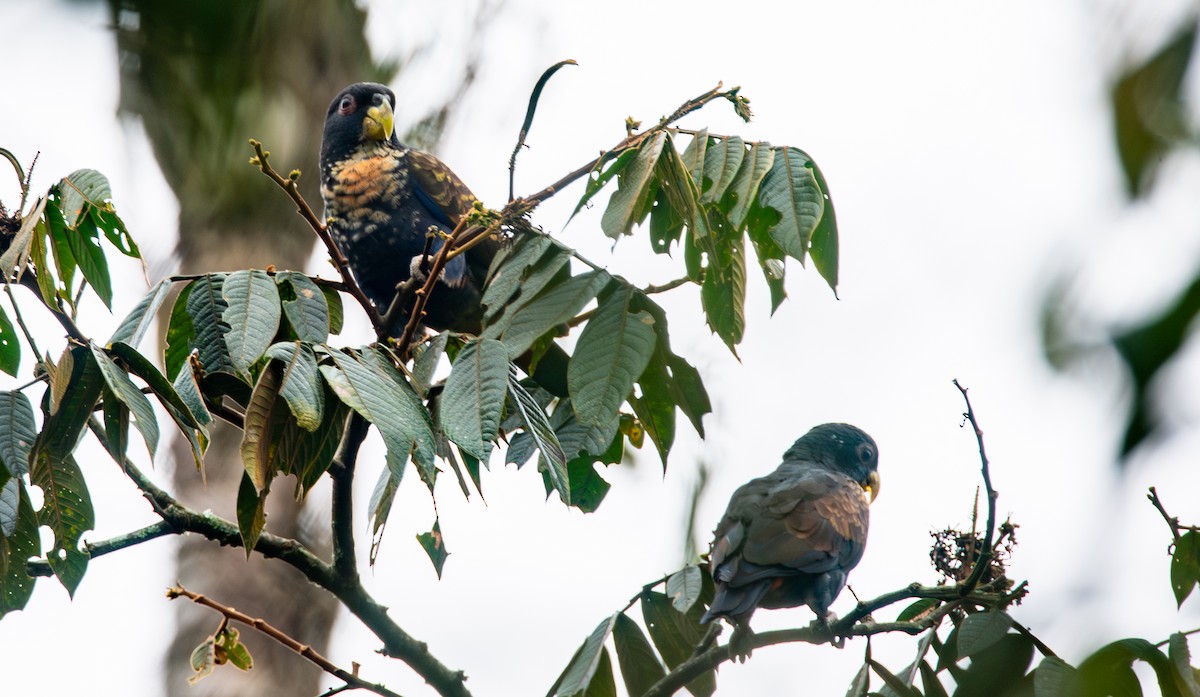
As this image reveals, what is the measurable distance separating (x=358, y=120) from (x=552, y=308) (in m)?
2.45

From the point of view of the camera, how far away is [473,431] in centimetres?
174

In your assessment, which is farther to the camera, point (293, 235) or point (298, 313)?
point (293, 235)

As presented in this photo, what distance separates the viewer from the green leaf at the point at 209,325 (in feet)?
6.51

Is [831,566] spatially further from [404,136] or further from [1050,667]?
[1050,667]

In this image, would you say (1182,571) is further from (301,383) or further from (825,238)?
(301,383)

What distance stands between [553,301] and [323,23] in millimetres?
1259

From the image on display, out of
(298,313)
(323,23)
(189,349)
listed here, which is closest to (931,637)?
(298,313)

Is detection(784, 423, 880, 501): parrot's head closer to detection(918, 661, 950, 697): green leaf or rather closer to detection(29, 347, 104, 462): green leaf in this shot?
detection(918, 661, 950, 697): green leaf

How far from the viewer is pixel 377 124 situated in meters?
4.23

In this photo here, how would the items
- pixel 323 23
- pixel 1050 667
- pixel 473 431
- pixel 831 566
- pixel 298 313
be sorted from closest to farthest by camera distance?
pixel 1050 667 < pixel 323 23 < pixel 473 431 < pixel 298 313 < pixel 831 566

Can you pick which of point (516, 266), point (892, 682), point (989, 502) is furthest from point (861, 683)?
point (516, 266)

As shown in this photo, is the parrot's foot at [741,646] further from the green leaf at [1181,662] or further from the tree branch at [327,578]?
the green leaf at [1181,662]

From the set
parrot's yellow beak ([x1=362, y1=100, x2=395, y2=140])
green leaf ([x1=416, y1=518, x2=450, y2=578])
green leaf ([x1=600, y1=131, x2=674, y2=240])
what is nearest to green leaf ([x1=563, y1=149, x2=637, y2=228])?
green leaf ([x1=600, y1=131, x2=674, y2=240])

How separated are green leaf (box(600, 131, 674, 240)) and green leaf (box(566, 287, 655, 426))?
0.44 ft
